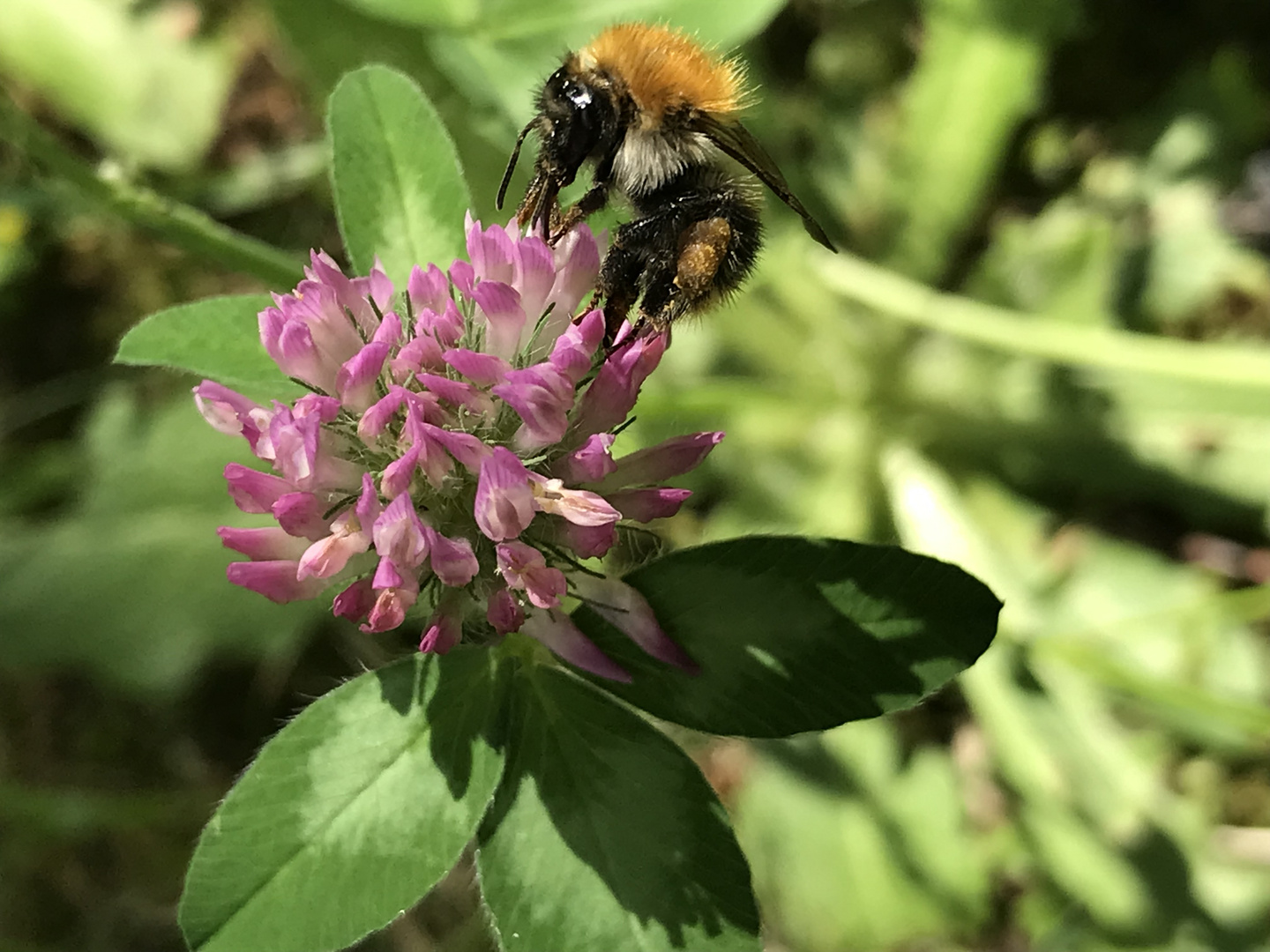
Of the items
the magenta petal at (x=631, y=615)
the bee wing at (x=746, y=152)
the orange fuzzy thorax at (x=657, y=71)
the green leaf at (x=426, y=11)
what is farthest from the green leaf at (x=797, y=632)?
the green leaf at (x=426, y=11)

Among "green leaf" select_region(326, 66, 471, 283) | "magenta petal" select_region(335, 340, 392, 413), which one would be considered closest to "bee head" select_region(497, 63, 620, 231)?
"magenta petal" select_region(335, 340, 392, 413)

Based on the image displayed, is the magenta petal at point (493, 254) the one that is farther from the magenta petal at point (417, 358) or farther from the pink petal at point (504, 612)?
the pink petal at point (504, 612)

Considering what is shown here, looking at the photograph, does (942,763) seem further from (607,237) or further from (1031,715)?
(607,237)

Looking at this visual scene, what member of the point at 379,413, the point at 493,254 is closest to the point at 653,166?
the point at 493,254

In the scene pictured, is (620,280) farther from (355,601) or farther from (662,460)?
(355,601)

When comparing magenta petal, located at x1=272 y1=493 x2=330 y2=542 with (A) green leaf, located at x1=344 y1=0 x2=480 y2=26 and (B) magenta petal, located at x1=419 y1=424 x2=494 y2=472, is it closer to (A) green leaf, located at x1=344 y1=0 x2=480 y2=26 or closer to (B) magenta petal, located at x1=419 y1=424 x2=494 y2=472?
(B) magenta petal, located at x1=419 y1=424 x2=494 y2=472

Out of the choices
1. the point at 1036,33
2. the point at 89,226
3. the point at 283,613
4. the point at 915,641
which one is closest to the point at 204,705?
the point at 283,613
